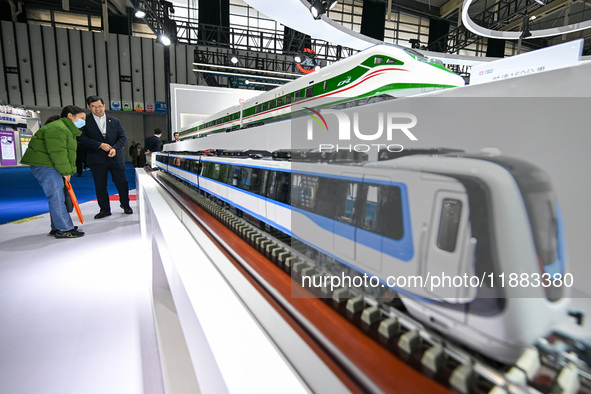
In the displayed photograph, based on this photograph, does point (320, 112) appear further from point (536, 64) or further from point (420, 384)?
point (536, 64)

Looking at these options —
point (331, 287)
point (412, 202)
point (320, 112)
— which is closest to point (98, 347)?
point (331, 287)

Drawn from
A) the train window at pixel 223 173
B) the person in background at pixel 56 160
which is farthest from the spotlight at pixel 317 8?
the train window at pixel 223 173

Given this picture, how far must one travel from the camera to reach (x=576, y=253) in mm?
1296

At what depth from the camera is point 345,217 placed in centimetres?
94

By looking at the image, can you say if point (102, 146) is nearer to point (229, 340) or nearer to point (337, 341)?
point (229, 340)

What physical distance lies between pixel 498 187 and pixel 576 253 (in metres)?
1.15

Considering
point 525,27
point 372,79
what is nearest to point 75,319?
point 372,79

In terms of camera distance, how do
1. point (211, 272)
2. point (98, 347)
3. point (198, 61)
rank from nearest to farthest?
point (211, 272) → point (98, 347) → point (198, 61)

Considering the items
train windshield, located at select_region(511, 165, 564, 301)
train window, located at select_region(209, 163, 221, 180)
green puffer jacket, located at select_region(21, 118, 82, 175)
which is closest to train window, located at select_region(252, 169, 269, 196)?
train window, located at select_region(209, 163, 221, 180)

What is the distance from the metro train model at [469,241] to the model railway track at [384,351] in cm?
5

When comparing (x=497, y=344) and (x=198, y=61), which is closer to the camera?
(x=497, y=344)

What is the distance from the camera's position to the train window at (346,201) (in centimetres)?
91

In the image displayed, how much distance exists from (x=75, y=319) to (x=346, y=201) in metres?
2.66

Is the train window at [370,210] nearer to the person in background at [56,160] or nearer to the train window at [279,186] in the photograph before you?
the train window at [279,186]
